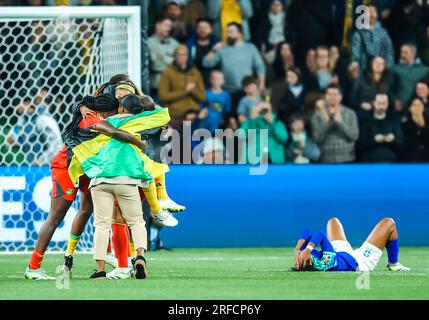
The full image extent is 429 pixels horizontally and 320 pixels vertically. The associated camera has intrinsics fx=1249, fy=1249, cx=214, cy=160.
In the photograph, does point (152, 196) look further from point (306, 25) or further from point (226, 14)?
point (306, 25)

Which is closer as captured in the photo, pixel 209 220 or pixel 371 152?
pixel 209 220

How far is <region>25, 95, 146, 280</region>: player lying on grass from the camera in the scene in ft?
32.4

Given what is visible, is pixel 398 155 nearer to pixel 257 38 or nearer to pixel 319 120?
pixel 319 120

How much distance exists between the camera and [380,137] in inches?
623

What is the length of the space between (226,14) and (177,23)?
72cm

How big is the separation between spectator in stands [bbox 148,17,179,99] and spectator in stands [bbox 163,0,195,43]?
0.27 metres

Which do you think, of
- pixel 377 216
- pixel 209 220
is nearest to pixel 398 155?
pixel 377 216

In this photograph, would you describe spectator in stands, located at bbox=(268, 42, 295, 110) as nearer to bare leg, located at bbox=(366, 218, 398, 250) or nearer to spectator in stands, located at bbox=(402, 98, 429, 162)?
spectator in stands, located at bbox=(402, 98, 429, 162)

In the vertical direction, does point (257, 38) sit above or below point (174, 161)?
above

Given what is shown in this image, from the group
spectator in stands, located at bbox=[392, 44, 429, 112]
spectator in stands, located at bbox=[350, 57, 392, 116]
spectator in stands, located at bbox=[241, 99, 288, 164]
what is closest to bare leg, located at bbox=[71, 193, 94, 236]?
spectator in stands, located at bbox=[241, 99, 288, 164]

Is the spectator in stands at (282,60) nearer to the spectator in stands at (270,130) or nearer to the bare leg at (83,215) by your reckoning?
the spectator in stands at (270,130)

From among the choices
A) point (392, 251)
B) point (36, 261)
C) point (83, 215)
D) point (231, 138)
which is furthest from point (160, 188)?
point (231, 138)

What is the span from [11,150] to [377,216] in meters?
4.29

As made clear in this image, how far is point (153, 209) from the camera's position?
1055 centimetres
